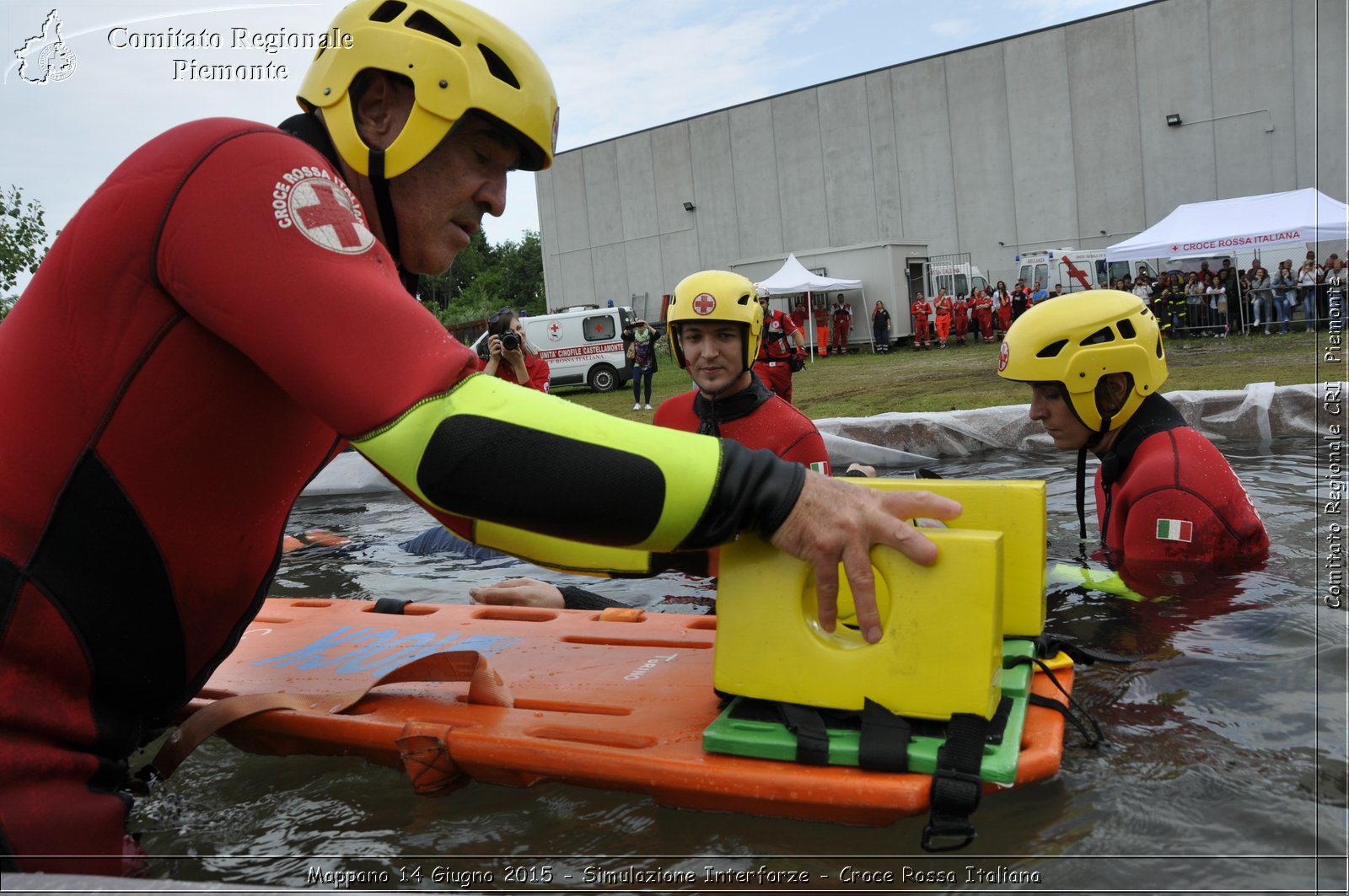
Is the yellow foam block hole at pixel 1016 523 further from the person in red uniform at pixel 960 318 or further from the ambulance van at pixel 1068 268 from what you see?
the ambulance van at pixel 1068 268

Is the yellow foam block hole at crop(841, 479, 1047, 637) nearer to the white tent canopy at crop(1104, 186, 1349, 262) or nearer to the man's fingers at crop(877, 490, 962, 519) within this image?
the man's fingers at crop(877, 490, 962, 519)

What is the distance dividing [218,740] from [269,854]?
82 cm

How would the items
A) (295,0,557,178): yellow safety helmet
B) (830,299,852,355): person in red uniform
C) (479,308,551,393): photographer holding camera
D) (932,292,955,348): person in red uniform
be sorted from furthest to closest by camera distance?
(830,299,852,355): person in red uniform
(932,292,955,348): person in red uniform
(479,308,551,393): photographer holding camera
(295,0,557,178): yellow safety helmet

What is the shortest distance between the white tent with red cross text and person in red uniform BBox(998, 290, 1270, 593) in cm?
2319

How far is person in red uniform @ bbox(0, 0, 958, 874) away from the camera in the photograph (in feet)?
5.23

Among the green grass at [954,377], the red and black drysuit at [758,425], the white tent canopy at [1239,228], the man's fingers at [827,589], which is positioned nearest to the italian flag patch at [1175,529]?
the red and black drysuit at [758,425]

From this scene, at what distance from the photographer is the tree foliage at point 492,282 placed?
7631 cm

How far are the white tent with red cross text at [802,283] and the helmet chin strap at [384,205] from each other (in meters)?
25.7

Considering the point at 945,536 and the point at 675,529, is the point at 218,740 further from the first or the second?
the point at 945,536

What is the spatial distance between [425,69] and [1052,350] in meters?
3.38

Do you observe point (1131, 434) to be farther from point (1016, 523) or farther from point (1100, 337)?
point (1016, 523)

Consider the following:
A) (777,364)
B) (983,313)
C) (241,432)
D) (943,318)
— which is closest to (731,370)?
(241,432)

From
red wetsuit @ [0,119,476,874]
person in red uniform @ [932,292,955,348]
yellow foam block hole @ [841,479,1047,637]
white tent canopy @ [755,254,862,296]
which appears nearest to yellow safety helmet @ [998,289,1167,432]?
yellow foam block hole @ [841,479,1047,637]

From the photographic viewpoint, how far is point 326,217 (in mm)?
1639
